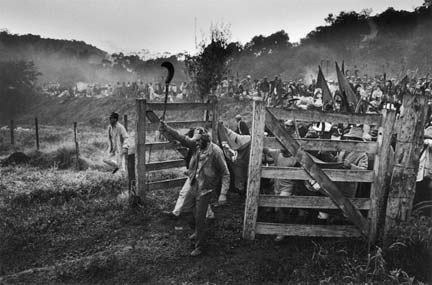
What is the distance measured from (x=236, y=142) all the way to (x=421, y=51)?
34951mm

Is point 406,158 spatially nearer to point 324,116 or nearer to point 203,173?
point 324,116

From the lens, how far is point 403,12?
131 ft

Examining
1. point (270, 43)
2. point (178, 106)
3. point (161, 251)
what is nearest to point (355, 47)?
point (270, 43)

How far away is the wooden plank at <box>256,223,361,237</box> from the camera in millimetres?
5145

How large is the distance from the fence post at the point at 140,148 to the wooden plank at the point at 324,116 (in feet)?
8.97

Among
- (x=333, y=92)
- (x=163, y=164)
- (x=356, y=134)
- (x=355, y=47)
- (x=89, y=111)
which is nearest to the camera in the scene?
(x=356, y=134)

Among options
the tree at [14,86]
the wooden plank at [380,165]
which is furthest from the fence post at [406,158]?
the tree at [14,86]

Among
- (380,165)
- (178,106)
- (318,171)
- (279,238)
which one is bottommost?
(279,238)

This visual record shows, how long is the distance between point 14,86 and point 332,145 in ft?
136

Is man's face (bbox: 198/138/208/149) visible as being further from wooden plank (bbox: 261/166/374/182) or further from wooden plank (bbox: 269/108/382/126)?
wooden plank (bbox: 269/108/382/126)

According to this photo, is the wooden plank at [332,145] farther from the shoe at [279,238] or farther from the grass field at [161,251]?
the shoe at [279,238]

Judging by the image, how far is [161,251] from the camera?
5219 millimetres

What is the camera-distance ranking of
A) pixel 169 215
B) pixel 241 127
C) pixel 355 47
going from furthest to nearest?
pixel 355 47 < pixel 241 127 < pixel 169 215

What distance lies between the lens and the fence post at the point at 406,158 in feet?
15.6
